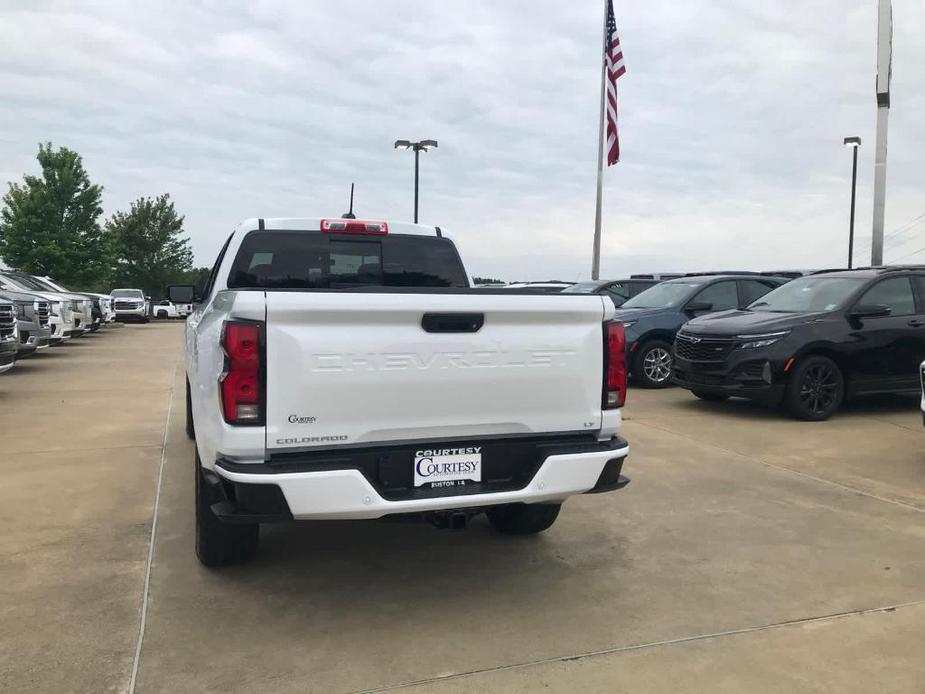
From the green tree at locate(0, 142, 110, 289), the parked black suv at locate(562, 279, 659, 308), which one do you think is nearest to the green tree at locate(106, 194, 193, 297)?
the green tree at locate(0, 142, 110, 289)

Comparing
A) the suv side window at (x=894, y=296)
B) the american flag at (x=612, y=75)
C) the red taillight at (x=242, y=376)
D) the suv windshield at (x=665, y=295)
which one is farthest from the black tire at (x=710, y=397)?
the american flag at (x=612, y=75)

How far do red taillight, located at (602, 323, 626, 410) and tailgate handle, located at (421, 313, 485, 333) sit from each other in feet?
2.23

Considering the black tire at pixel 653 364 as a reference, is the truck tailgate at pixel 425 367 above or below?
above

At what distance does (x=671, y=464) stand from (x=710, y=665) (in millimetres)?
3538

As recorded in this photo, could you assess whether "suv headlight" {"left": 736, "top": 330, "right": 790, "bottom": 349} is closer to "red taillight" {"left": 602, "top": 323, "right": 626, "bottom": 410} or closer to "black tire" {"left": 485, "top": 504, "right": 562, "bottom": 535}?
"black tire" {"left": 485, "top": 504, "right": 562, "bottom": 535}

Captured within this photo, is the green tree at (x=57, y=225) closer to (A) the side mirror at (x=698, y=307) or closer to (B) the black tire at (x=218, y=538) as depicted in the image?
(A) the side mirror at (x=698, y=307)

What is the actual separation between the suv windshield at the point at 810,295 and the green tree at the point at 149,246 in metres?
49.4

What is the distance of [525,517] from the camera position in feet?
15.5

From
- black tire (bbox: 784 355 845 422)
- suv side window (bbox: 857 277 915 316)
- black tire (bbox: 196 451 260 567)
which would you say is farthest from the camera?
suv side window (bbox: 857 277 915 316)

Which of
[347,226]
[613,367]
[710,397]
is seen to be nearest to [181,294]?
[347,226]

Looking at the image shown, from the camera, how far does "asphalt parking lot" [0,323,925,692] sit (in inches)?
122

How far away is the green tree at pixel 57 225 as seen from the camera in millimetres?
37062

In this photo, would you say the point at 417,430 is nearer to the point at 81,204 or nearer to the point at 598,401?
the point at 598,401

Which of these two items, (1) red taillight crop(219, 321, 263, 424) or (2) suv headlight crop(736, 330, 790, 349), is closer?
(1) red taillight crop(219, 321, 263, 424)
